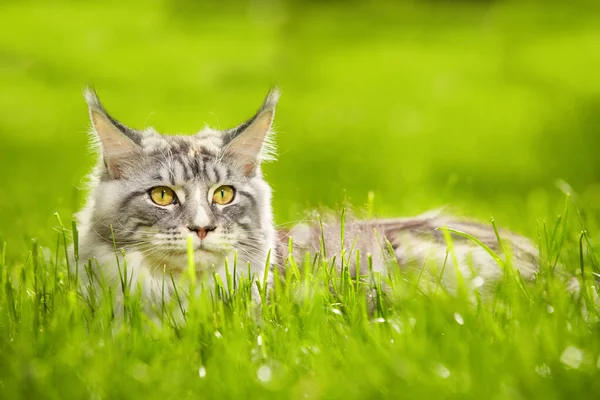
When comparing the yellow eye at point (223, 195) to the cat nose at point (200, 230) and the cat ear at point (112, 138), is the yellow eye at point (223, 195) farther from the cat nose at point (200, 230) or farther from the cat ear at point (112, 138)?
the cat ear at point (112, 138)

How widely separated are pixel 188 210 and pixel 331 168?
5.13 m

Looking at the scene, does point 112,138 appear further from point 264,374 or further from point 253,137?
point 264,374

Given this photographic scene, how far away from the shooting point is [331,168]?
303 inches

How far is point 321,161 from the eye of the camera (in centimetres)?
806

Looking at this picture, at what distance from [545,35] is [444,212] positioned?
14.5 meters

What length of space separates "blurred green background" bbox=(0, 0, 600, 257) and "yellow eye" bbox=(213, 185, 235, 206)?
0.79m

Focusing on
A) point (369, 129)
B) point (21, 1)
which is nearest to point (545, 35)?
point (369, 129)

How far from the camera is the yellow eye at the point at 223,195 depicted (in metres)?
2.79

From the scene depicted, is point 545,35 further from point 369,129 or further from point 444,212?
point 444,212

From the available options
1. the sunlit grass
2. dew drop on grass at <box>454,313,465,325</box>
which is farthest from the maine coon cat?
dew drop on grass at <box>454,313,465,325</box>

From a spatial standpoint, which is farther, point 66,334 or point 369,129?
point 369,129

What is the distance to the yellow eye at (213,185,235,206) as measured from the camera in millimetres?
2793

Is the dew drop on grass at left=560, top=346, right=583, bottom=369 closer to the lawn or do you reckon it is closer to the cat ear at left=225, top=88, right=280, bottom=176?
the lawn

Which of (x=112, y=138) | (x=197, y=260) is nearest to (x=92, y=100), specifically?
(x=112, y=138)
